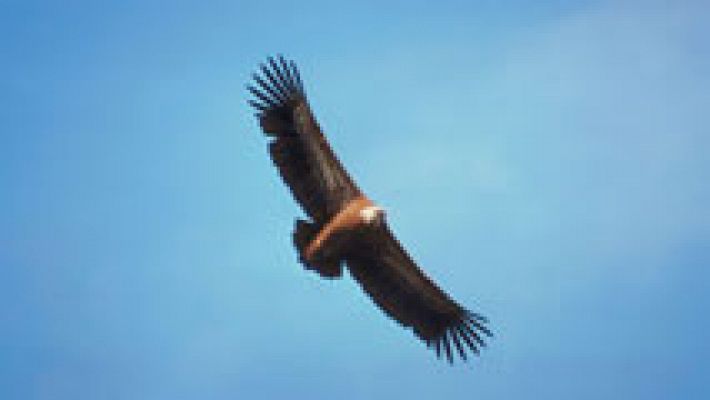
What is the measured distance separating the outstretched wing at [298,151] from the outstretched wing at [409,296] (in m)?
0.98

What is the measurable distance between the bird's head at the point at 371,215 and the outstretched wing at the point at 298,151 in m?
0.41

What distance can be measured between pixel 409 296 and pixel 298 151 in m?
3.29

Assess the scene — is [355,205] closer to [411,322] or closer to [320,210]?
[320,210]

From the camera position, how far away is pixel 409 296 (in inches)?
1007

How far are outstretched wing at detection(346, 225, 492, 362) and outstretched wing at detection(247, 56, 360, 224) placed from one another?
3.22 ft

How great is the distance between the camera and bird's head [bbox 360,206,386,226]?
23.9 meters

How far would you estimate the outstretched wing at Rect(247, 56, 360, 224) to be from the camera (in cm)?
2409

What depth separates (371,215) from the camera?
23.9m

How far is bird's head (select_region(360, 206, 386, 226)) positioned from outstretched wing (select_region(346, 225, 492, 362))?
0.67 m

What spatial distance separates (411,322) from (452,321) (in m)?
0.70

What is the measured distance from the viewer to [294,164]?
24203mm

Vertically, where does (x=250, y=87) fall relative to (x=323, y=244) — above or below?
above

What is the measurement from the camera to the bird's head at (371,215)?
23875 millimetres

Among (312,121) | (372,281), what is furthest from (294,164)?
(372,281)
